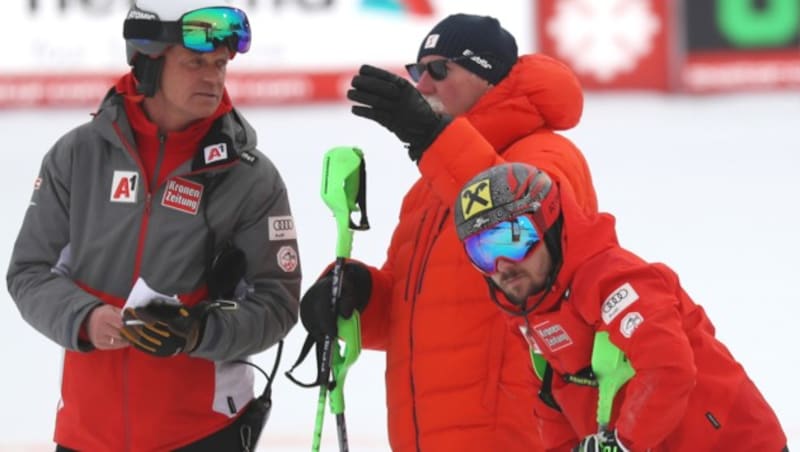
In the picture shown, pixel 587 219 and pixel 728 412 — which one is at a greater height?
pixel 587 219

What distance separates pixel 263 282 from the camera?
2836 millimetres

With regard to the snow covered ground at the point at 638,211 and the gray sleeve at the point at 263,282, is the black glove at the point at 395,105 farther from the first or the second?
the snow covered ground at the point at 638,211

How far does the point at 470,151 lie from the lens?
2.60 meters

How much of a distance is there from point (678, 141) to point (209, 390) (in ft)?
17.5

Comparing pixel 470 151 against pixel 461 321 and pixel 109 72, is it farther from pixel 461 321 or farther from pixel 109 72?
pixel 109 72

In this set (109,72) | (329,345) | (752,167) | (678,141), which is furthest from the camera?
(109,72)

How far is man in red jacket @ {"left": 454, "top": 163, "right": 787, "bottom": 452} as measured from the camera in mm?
2252

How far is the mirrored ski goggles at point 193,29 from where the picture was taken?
2809 mm

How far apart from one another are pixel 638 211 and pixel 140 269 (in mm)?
3989

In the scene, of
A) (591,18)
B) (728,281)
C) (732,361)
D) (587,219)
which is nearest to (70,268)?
(587,219)

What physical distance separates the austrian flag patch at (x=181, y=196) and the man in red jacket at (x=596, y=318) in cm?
63

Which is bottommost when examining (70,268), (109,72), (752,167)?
(752,167)

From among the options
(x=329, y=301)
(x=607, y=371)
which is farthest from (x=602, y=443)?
(x=329, y=301)

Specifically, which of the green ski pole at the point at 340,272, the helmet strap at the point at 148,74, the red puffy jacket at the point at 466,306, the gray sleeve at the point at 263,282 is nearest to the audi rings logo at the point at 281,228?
the gray sleeve at the point at 263,282
